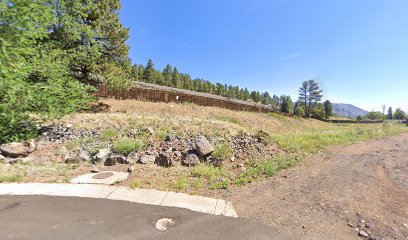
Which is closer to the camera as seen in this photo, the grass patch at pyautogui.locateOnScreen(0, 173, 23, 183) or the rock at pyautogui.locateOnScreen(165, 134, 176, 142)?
the grass patch at pyautogui.locateOnScreen(0, 173, 23, 183)

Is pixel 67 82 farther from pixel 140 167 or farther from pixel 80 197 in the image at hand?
pixel 80 197

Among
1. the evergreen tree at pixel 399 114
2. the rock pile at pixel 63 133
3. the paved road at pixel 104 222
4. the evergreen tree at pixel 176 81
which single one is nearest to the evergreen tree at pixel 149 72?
the evergreen tree at pixel 176 81

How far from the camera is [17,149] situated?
7887mm

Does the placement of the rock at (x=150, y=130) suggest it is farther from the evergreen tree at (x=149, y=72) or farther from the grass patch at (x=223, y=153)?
the evergreen tree at (x=149, y=72)

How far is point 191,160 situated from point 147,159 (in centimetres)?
184

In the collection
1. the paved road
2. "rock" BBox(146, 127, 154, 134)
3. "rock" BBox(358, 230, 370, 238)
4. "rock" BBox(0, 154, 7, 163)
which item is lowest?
"rock" BBox(358, 230, 370, 238)

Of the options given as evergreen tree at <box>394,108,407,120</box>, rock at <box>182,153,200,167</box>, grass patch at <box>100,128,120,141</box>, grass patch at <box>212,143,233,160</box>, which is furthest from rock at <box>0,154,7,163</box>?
evergreen tree at <box>394,108,407,120</box>

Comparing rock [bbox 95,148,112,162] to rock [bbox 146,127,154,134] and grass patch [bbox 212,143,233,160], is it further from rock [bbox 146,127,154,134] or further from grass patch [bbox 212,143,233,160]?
grass patch [bbox 212,143,233,160]

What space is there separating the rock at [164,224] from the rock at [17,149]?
25.1 feet

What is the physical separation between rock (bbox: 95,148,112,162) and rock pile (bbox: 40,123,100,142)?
312 cm

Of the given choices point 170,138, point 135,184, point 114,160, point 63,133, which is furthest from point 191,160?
point 63,133

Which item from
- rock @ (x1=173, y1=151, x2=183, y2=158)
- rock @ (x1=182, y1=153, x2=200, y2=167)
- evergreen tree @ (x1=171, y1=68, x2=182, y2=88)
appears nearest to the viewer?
rock @ (x1=182, y1=153, x2=200, y2=167)

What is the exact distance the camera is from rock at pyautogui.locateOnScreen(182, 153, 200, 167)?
8079 mm

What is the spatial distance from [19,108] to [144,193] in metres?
7.83
